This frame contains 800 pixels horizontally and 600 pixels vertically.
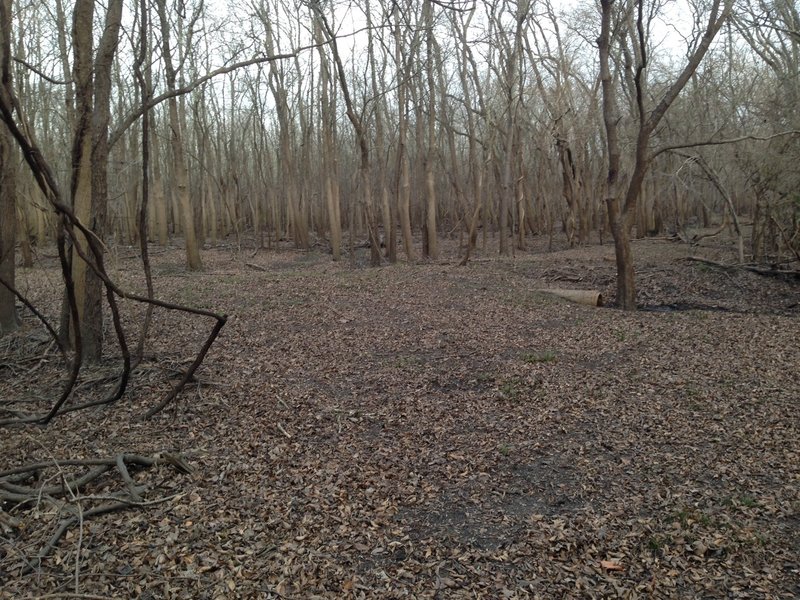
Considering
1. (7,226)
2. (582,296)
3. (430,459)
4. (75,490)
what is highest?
(7,226)

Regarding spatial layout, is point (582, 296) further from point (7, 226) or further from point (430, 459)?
point (7, 226)

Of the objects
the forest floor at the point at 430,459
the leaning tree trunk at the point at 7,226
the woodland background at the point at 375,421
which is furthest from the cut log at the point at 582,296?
the leaning tree trunk at the point at 7,226

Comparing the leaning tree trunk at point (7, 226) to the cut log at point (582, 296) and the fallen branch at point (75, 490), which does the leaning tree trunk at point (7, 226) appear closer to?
the fallen branch at point (75, 490)

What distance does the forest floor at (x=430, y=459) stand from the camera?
10.8 feet

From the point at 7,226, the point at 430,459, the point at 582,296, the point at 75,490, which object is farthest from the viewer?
the point at 582,296

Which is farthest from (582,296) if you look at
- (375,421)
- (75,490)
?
(75,490)

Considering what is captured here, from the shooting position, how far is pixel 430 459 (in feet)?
15.3

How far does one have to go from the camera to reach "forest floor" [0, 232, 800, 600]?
3.28 metres

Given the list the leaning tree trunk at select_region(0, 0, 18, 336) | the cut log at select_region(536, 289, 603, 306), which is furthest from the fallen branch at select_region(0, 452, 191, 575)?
the cut log at select_region(536, 289, 603, 306)

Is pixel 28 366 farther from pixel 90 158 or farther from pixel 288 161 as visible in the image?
pixel 288 161

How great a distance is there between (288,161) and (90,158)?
15496mm

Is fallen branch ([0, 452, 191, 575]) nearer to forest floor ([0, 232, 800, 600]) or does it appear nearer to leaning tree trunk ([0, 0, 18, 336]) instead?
forest floor ([0, 232, 800, 600])

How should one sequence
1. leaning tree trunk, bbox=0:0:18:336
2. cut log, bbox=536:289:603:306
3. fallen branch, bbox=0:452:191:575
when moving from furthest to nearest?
cut log, bbox=536:289:603:306 < leaning tree trunk, bbox=0:0:18:336 < fallen branch, bbox=0:452:191:575

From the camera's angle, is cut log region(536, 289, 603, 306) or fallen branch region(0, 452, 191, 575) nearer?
fallen branch region(0, 452, 191, 575)
